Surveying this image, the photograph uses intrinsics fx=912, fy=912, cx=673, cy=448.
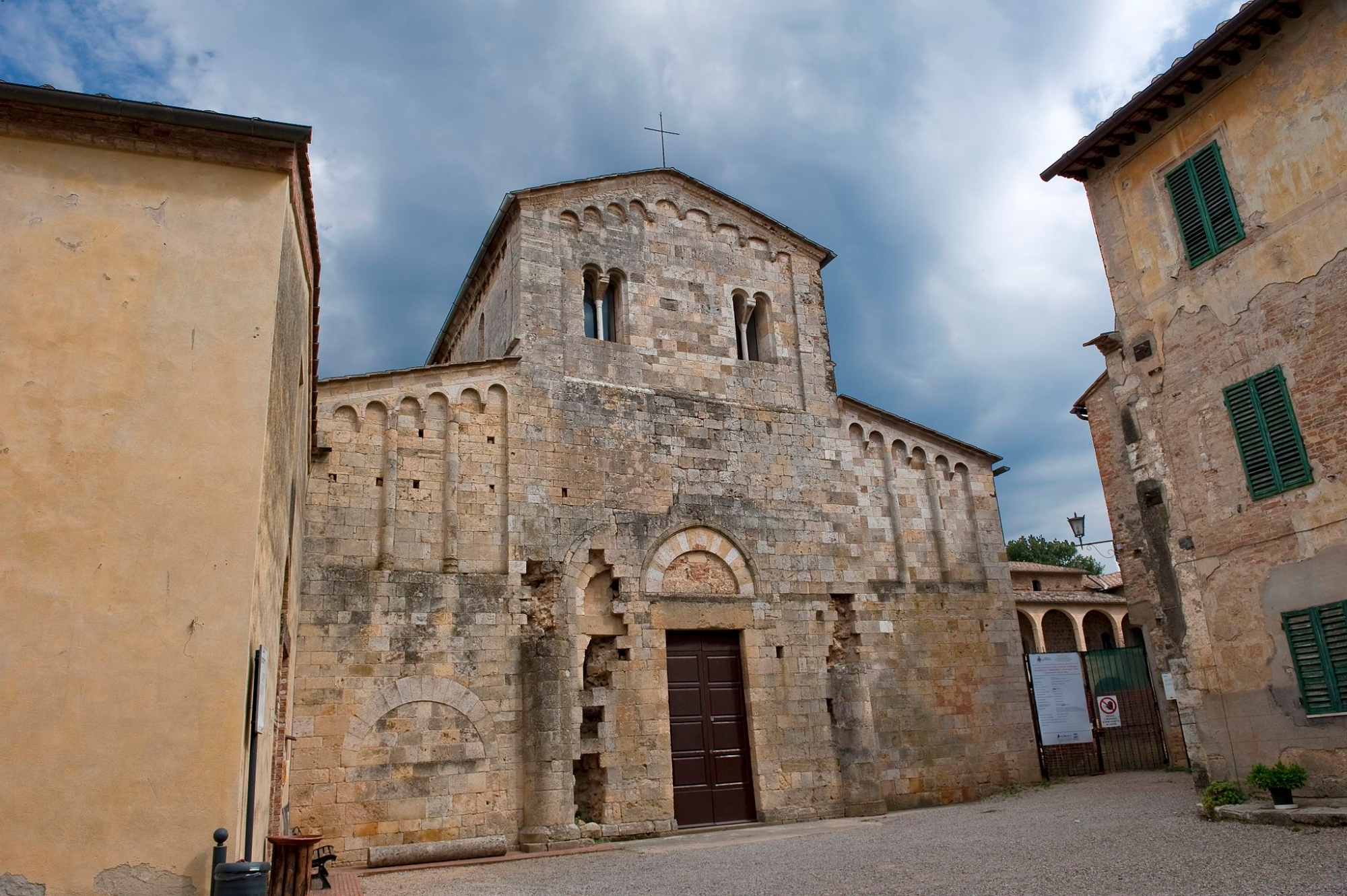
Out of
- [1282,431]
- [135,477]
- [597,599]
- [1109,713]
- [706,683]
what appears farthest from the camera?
[1109,713]

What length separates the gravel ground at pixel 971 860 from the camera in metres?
7.52

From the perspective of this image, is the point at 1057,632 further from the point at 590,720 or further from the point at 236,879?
the point at 236,879

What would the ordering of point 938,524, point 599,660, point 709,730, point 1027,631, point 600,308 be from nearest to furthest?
point 599,660
point 709,730
point 600,308
point 938,524
point 1027,631

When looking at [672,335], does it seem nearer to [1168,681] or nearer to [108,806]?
[1168,681]

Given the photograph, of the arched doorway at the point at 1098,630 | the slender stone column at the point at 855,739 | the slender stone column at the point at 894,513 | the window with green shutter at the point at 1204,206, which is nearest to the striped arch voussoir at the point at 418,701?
the slender stone column at the point at 855,739

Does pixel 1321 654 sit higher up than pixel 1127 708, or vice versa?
pixel 1321 654

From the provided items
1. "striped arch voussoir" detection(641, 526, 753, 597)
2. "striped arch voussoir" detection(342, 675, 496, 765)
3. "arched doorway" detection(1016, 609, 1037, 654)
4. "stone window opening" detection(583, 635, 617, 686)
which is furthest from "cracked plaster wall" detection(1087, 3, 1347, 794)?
"arched doorway" detection(1016, 609, 1037, 654)

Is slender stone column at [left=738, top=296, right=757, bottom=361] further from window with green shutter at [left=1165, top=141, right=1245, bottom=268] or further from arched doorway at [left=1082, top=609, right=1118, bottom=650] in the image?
arched doorway at [left=1082, top=609, right=1118, bottom=650]

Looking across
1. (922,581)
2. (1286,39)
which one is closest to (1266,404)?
(1286,39)

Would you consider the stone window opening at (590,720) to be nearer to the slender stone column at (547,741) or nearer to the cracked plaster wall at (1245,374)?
the slender stone column at (547,741)

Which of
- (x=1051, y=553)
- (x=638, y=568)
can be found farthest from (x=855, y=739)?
(x=1051, y=553)

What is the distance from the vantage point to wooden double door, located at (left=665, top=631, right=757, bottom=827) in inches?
555

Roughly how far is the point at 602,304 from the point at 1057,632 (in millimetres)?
22696

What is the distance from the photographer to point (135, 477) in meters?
6.94
